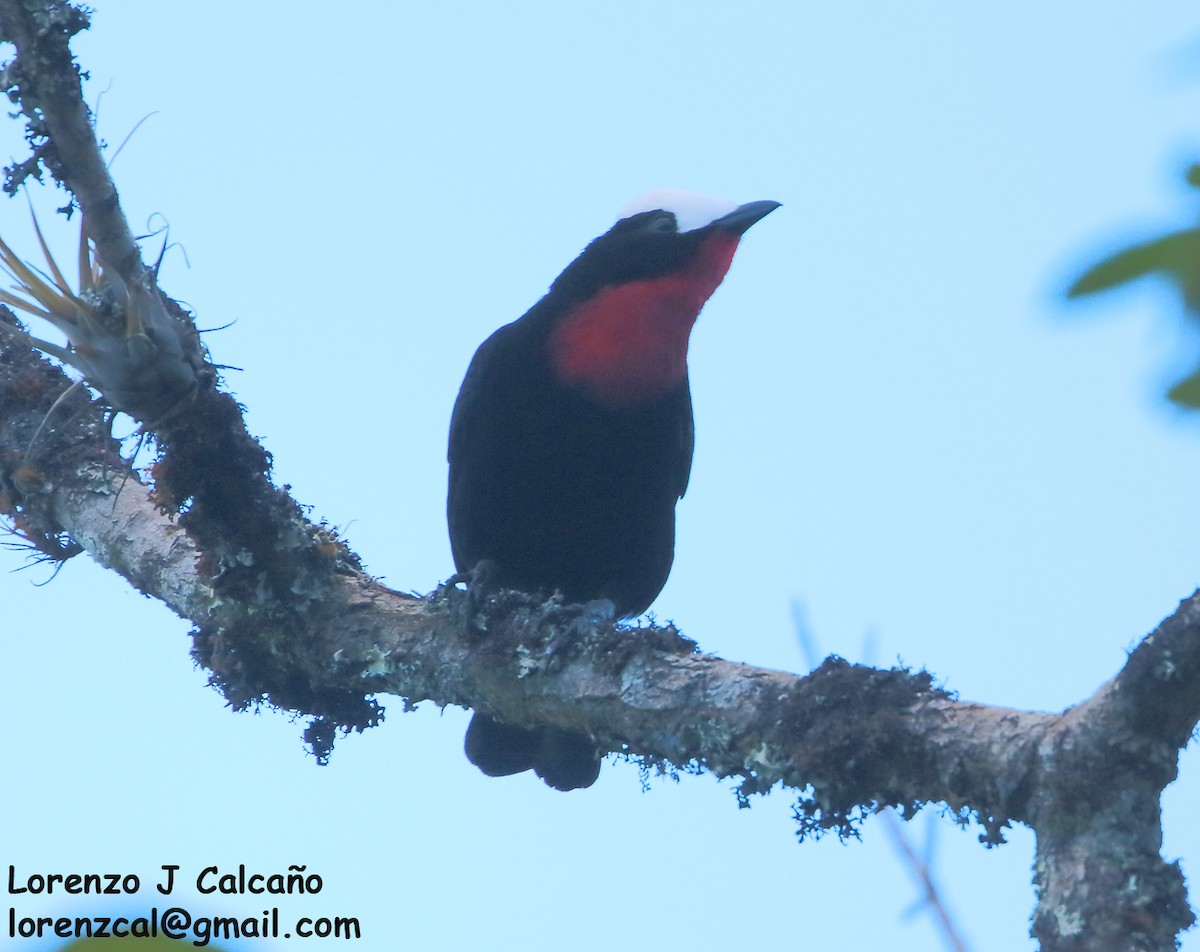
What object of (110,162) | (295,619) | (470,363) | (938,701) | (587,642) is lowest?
(938,701)

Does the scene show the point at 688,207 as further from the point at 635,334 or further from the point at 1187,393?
the point at 1187,393

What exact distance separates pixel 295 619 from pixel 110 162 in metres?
1.15

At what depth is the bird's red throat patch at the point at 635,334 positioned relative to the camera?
3.85 metres

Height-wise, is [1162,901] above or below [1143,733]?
below

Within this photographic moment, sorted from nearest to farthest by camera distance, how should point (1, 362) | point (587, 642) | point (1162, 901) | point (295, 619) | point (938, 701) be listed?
point (1162, 901) < point (938, 701) < point (587, 642) < point (295, 619) < point (1, 362)

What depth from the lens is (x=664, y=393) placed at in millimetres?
3967

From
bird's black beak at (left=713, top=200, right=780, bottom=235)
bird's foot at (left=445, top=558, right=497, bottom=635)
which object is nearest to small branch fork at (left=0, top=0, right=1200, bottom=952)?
bird's foot at (left=445, top=558, right=497, bottom=635)

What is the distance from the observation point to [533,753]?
3797 mm

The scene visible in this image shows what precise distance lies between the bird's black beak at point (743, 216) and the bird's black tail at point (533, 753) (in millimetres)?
1596

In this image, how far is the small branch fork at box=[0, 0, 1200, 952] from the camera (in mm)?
1979

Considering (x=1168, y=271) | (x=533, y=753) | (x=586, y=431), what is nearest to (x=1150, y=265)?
(x=1168, y=271)

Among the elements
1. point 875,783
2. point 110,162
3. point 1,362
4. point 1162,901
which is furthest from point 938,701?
point 1,362

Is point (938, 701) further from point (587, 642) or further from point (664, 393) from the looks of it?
point (664, 393)

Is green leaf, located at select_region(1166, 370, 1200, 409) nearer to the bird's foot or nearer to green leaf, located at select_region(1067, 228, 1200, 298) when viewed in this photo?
green leaf, located at select_region(1067, 228, 1200, 298)
